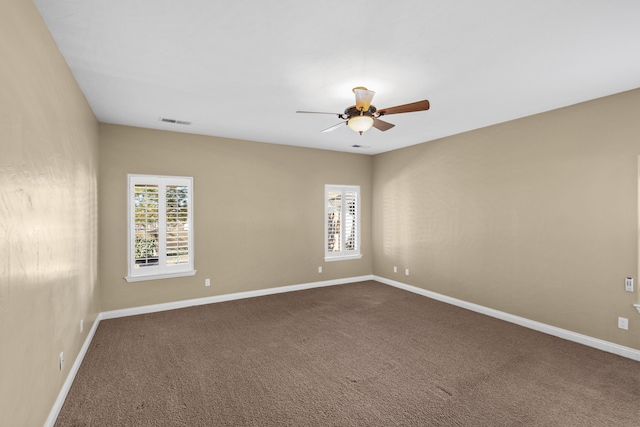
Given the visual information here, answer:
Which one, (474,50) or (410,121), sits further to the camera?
(410,121)

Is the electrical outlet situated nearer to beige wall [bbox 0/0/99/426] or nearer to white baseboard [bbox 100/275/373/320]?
white baseboard [bbox 100/275/373/320]

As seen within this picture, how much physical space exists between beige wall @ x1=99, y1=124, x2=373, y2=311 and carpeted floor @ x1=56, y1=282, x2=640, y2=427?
72cm

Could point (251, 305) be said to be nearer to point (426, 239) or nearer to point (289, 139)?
point (289, 139)

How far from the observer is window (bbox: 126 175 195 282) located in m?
4.67

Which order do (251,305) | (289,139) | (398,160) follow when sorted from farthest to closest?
(398,160)
(289,139)
(251,305)

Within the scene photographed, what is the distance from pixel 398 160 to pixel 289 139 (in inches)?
88.3

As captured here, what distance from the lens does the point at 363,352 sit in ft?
11.3

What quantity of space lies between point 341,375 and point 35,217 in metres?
2.63

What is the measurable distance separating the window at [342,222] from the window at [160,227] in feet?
8.65

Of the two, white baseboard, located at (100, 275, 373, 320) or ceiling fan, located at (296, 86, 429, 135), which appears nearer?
ceiling fan, located at (296, 86, 429, 135)

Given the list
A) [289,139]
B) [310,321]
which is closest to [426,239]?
[310,321]

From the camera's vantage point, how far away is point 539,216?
13.4ft

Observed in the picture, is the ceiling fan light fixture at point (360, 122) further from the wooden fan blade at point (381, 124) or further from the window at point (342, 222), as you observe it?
the window at point (342, 222)

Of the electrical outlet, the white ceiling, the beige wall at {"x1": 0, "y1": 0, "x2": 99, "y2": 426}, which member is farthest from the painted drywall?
the beige wall at {"x1": 0, "y1": 0, "x2": 99, "y2": 426}
